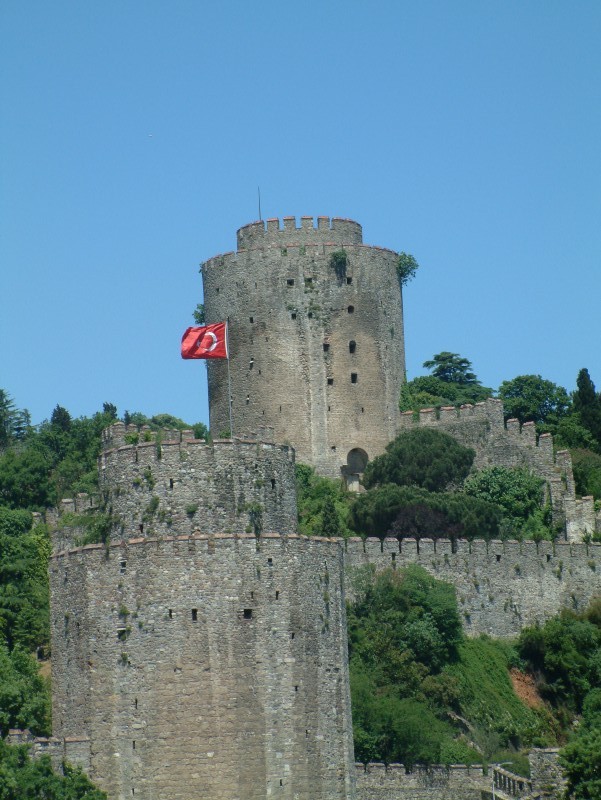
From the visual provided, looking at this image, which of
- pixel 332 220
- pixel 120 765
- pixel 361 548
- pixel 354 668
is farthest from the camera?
pixel 332 220

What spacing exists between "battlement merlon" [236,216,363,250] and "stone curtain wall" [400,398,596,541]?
23.3 feet

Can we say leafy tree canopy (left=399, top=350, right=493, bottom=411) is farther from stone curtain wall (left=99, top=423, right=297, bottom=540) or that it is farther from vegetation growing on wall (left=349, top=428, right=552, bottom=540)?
stone curtain wall (left=99, top=423, right=297, bottom=540)

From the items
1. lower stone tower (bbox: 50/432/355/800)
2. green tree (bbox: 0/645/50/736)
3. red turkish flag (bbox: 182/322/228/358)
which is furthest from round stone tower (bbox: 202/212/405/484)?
lower stone tower (bbox: 50/432/355/800)

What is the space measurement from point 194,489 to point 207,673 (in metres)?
4.91

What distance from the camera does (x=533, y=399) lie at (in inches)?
3816

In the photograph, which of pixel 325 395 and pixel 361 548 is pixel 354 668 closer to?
pixel 361 548

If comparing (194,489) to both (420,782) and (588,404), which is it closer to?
(420,782)

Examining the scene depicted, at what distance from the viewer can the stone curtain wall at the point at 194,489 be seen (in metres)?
60.1

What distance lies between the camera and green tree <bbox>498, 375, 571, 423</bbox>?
96438 mm

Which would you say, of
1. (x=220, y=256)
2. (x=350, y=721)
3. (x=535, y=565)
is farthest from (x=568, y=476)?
(x=350, y=721)

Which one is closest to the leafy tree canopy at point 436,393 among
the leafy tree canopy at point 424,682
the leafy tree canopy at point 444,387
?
the leafy tree canopy at point 444,387

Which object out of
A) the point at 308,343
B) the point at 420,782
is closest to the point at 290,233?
the point at 308,343

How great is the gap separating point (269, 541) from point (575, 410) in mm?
39452

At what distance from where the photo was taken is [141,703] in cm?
5753
